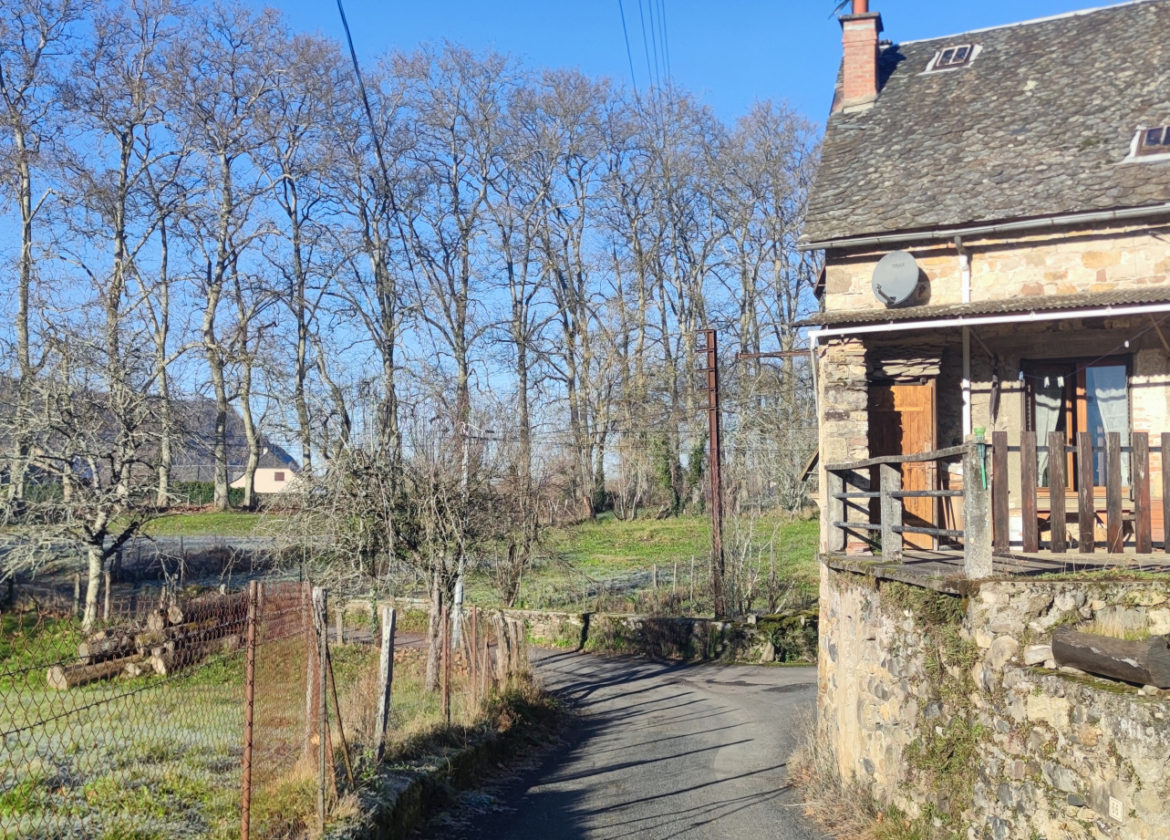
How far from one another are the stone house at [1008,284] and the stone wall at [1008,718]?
101 inches

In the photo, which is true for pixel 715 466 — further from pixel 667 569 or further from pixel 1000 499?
pixel 1000 499

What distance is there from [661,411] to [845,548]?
26633 millimetres

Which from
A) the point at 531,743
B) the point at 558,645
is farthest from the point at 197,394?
the point at 531,743

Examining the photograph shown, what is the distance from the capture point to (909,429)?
1255 cm

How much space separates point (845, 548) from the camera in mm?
10922

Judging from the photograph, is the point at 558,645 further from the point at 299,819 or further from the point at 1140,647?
the point at 1140,647

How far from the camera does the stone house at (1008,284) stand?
446 inches

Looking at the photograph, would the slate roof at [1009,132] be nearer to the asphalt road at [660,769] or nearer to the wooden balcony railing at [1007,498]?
the wooden balcony railing at [1007,498]

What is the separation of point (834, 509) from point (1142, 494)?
3318 mm

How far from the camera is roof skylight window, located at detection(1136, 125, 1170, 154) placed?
38.9 ft

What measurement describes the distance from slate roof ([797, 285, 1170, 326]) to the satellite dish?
16 cm

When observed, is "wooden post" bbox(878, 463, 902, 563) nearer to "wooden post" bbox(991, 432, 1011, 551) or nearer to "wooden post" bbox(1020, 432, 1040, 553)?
"wooden post" bbox(991, 432, 1011, 551)

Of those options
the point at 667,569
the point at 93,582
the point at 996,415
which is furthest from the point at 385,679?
the point at 667,569

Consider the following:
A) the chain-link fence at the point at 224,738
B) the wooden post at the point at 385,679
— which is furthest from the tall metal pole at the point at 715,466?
the wooden post at the point at 385,679
